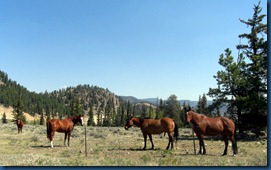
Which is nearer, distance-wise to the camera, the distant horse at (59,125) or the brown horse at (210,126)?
the brown horse at (210,126)

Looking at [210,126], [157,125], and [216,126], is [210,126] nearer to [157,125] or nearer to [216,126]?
[216,126]

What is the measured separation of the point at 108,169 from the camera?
953cm

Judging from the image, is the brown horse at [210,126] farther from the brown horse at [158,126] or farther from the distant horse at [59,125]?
Answer: the distant horse at [59,125]

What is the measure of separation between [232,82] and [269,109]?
1623 cm

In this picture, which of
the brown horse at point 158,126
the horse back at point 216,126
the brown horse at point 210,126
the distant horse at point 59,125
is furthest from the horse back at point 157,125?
the distant horse at point 59,125

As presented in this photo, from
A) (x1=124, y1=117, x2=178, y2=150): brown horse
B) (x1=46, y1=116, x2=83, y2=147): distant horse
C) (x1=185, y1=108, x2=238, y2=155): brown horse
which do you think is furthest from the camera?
(x1=46, y1=116, x2=83, y2=147): distant horse

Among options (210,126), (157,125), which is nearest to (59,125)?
(157,125)

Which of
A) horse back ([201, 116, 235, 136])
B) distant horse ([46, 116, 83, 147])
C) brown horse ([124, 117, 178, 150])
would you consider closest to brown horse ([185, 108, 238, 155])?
horse back ([201, 116, 235, 136])

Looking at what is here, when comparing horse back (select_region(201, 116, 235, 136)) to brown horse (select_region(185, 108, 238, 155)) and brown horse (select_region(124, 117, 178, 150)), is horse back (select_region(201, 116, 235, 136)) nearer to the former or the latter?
brown horse (select_region(185, 108, 238, 155))

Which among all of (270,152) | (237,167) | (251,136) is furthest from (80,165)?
(251,136)

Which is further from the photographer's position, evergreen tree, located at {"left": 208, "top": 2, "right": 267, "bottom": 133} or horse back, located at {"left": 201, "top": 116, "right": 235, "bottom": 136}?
evergreen tree, located at {"left": 208, "top": 2, "right": 267, "bottom": 133}

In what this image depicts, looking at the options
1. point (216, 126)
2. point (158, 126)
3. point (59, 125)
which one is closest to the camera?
point (216, 126)

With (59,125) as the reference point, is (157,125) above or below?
above

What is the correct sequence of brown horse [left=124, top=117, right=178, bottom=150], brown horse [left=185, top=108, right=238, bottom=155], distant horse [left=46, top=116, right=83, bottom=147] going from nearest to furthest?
brown horse [left=185, top=108, right=238, bottom=155]
brown horse [left=124, top=117, right=178, bottom=150]
distant horse [left=46, top=116, right=83, bottom=147]
